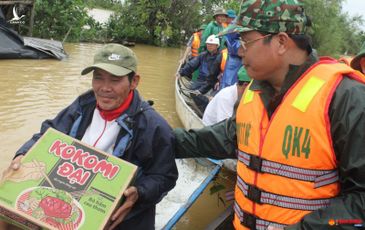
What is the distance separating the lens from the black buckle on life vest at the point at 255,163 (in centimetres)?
196

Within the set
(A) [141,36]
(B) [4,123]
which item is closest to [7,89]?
(B) [4,123]

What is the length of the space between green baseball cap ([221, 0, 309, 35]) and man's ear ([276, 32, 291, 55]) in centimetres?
2

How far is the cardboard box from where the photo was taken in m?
2.00

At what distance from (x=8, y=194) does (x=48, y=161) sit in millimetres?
254

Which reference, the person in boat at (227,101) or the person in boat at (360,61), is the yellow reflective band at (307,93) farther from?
A: the person in boat at (227,101)

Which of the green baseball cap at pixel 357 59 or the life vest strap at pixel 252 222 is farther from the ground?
the green baseball cap at pixel 357 59

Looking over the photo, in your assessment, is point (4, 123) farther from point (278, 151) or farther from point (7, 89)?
point (278, 151)

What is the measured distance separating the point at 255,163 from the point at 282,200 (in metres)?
0.21

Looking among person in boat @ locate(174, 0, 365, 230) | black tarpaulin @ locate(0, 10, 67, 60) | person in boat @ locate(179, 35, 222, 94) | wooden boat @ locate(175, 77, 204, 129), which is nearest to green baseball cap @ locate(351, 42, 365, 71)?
person in boat @ locate(174, 0, 365, 230)

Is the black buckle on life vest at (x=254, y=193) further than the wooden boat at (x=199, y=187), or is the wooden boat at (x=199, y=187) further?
the wooden boat at (x=199, y=187)

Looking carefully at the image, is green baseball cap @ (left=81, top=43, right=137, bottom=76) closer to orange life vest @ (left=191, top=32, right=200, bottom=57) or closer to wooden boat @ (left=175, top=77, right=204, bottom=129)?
wooden boat @ (left=175, top=77, right=204, bottom=129)

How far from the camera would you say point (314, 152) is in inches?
69.6

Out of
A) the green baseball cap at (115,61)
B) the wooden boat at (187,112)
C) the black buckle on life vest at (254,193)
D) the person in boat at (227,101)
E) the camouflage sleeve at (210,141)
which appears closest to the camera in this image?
the black buckle on life vest at (254,193)

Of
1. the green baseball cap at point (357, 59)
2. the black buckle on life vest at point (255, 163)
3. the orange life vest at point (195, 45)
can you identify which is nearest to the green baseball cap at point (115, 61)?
the black buckle on life vest at point (255, 163)
